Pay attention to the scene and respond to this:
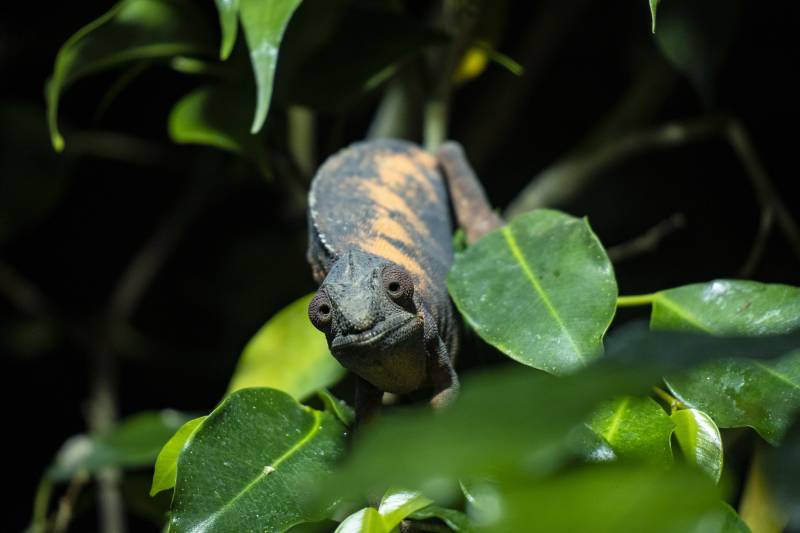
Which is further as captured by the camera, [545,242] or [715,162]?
[715,162]

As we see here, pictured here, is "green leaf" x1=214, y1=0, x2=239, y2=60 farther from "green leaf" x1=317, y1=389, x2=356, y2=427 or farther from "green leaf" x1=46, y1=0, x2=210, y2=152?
"green leaf" x1=317, y1=389, x2=356, y2=427

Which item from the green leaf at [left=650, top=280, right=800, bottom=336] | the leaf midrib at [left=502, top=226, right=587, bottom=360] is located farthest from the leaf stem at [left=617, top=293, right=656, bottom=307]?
the leaf midrib at [left=502, top=226, right=587, bottom=360]

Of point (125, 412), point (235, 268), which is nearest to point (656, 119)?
point (235, 268)

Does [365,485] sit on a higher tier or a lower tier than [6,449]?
higher

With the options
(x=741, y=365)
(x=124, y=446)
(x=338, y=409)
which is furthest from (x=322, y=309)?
(x=124, y=446)

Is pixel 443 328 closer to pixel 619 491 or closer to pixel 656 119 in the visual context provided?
pixel 619 491

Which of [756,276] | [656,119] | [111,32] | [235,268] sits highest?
[111,32]

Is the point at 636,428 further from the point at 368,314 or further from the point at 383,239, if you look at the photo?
the point at 383,239
